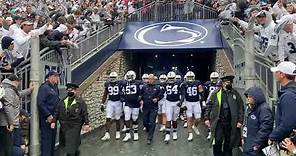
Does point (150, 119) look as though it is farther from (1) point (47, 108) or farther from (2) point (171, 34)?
(2) point (171, 34)

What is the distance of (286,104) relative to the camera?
5.95 m

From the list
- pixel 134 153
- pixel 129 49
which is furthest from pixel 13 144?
pixel 129 49

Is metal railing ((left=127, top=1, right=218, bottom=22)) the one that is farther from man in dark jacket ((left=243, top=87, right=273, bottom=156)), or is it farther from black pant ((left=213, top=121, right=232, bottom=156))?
man in dark jacket ((left=243, top=87, right=273, bottom=156))

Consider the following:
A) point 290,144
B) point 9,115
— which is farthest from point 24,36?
point 290,144

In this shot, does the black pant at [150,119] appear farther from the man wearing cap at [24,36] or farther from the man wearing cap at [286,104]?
the man wearing cap at [286,104]

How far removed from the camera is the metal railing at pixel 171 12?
23891 millimetres

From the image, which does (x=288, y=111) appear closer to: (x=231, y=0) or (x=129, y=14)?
(x=231, y=0)

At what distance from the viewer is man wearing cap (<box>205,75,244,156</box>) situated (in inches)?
400

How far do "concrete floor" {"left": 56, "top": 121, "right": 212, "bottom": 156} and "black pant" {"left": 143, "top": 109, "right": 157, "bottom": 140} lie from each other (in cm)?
31

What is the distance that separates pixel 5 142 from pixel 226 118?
4638mm

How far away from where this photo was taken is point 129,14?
2373cm

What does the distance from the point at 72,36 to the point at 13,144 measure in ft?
22.7

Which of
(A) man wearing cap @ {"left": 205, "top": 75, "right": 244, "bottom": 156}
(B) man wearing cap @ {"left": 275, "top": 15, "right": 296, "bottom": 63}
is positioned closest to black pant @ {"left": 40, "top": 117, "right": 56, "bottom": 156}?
(A) man wearing cap @ {"left": 205, "top": 75, "right": 244, "bottom": 156}

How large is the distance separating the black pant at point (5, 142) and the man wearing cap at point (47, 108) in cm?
197
